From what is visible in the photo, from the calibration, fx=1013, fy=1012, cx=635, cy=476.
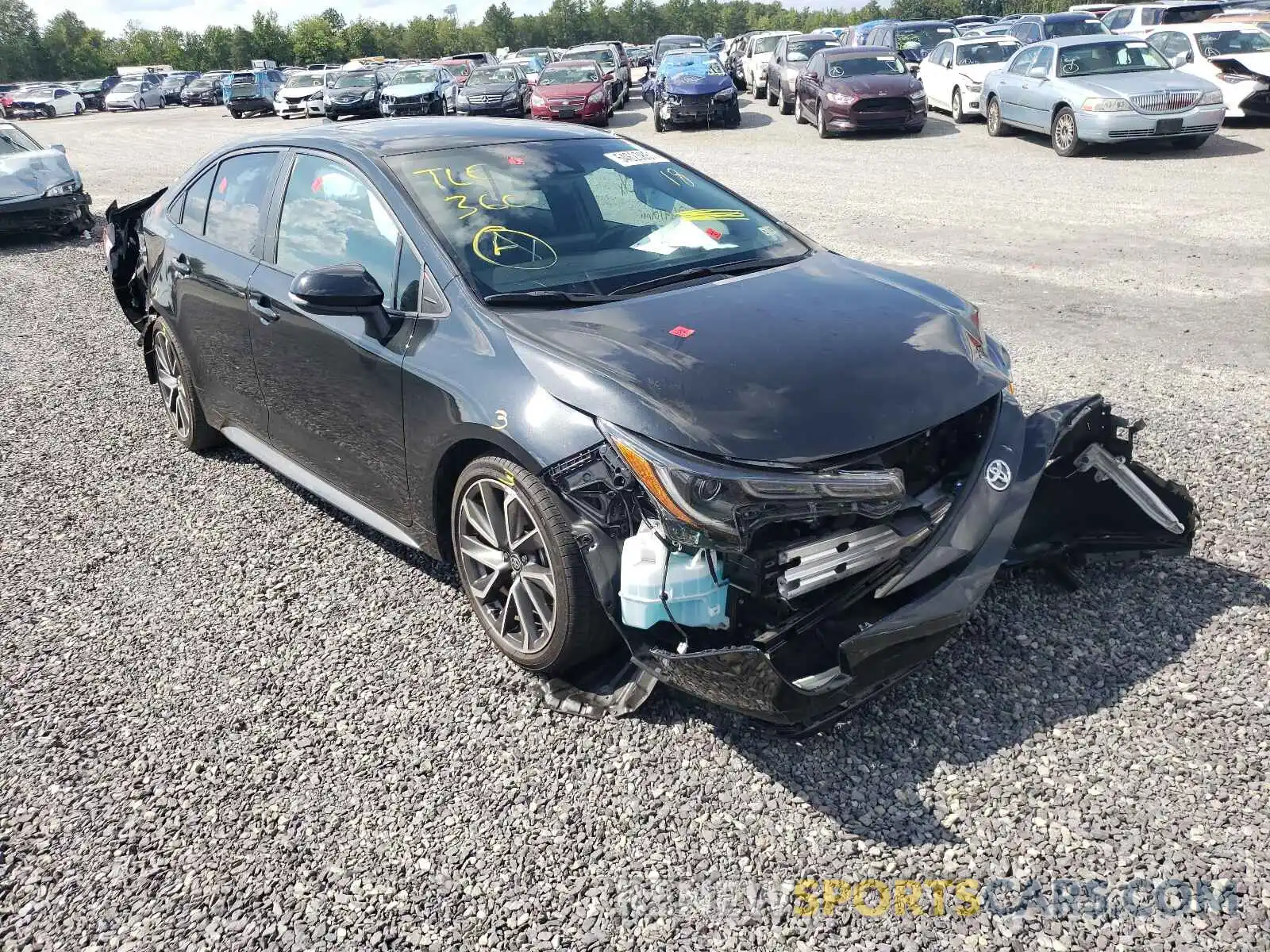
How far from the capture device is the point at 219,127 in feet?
106

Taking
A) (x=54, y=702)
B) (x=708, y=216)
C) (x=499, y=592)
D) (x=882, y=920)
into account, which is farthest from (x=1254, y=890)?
(x=54, y=702)

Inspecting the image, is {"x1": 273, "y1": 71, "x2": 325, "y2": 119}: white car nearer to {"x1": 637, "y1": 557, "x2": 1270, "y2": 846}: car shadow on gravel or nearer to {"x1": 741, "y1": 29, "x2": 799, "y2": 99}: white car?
{"x1": 741, "y1": 29, "x2": 799, "y2": 99}: white car

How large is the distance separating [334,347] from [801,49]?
2305 cm

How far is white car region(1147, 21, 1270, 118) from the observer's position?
615 inches

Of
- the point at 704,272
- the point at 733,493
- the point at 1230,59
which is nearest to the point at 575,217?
the point at 704,272

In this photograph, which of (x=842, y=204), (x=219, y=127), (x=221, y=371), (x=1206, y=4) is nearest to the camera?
(x=221, y=371)

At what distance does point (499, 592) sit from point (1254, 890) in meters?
2.36

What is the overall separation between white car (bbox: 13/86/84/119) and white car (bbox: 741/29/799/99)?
1435 inches

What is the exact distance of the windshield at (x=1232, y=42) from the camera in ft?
53.1

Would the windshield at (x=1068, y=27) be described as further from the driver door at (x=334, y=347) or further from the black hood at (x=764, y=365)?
the driver door at (x=334, y=347)

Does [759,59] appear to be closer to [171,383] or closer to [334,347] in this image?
[171,383]

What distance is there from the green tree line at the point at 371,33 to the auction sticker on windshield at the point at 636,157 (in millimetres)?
71929

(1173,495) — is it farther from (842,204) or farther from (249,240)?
(842,204)

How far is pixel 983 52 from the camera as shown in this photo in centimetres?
2000
